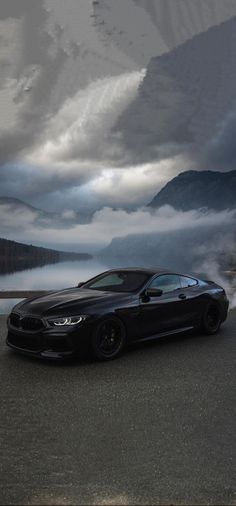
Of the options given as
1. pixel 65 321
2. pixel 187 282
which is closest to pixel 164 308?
pixel 187 282

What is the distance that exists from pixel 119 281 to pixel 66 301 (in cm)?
139

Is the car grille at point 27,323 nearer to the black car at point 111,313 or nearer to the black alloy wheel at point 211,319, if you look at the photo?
the black car at point 111,313

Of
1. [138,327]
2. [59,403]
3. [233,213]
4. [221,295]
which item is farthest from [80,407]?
[233,213]

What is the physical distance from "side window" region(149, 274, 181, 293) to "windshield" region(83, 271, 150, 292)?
17cm

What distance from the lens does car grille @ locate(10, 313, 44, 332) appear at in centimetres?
645

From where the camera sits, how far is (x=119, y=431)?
13.9ft

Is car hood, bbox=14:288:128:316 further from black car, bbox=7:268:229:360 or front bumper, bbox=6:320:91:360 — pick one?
→ front bumper, bbox=6:320:91:360

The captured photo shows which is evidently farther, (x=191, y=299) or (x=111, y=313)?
(x=191, y=299)

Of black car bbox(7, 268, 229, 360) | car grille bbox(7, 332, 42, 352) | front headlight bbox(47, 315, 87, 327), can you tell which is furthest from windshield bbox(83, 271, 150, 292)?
car grille bbox(7, 332, 42, 352)

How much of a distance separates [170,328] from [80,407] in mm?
3244

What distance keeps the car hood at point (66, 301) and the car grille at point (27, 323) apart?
83 mm

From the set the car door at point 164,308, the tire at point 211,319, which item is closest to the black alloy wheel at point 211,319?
the tire at point 211,319

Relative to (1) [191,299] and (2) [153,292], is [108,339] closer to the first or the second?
(2) [153,292]

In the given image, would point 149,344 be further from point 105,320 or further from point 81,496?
point 81,496
